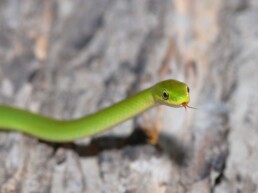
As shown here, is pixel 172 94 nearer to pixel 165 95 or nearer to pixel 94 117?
pixel 165 95

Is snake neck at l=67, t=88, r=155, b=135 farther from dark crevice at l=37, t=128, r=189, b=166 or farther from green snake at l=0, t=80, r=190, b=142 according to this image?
dark crevice at l=37, t=128, r=189, b=166

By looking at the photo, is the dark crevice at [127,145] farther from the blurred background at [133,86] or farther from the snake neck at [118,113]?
the snake neck at [118,113]

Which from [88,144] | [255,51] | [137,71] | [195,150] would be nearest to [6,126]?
[88,144]

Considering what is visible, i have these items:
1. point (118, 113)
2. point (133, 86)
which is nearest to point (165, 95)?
point (118, 113)

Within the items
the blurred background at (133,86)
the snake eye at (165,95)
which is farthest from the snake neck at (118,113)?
the blurred background at (133,86)

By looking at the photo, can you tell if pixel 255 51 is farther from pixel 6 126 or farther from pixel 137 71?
pixel 6 126
